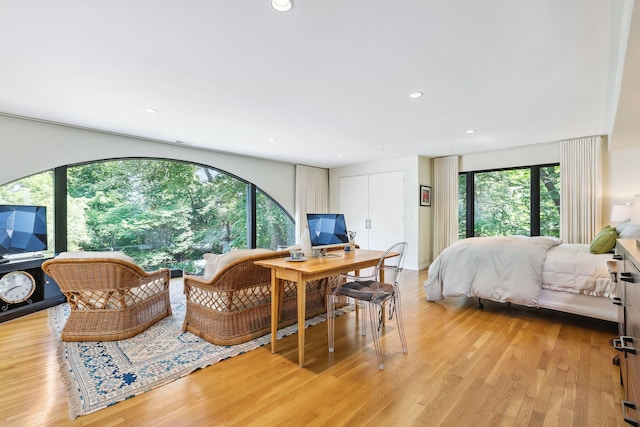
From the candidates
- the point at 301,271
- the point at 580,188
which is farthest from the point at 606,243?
the point at 301,271

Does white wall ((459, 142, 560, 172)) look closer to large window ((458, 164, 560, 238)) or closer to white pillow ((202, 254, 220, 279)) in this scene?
large window ((458, 164, 560, 238))

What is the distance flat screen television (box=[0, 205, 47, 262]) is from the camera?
10.4ft

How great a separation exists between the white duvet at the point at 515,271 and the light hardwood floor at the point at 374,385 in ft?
1.45

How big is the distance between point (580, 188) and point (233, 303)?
5.40 metres

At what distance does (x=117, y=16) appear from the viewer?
1779 millimetres

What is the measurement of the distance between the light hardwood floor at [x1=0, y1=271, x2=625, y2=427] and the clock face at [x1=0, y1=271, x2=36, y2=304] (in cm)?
46

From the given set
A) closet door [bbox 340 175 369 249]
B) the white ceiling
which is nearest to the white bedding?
the white ceiling

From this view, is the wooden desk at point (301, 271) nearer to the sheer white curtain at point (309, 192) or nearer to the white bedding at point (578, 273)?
the white bedding at point (578, 273)

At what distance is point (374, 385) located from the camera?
199 cm

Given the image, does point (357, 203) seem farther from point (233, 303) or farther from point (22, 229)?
point (22, 229)

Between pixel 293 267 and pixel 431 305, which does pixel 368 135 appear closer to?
pixel 431 305

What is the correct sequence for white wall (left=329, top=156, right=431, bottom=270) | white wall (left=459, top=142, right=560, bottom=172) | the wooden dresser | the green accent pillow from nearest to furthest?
1. the wooden dresser
2. the green accent pillow
3. white wall (left=459, top=142, right=560, bottom=172)
4. white wall (left=329, top=156, right=431, bottom=270)

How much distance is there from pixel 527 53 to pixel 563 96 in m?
1.21

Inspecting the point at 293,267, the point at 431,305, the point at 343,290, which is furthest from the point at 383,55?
the point at 431,305
